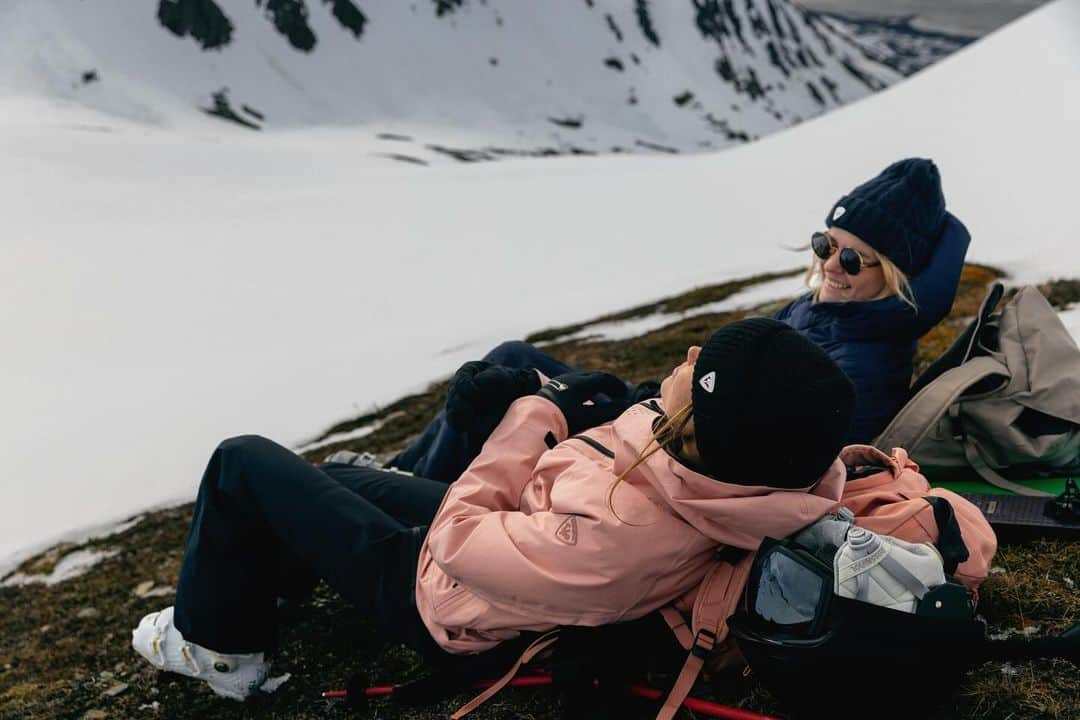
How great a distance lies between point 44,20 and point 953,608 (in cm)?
11992

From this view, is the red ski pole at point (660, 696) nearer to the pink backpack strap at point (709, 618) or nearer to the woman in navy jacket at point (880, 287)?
the pink backpack strap at point (709, 618)

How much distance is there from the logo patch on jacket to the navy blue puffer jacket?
8.49ft

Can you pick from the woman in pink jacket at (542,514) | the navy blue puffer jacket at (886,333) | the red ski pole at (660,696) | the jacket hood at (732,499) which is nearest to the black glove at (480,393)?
the woman in pink jacket at (542,514)

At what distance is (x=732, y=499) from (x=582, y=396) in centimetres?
133

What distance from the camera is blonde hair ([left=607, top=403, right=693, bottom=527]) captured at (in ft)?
9.19

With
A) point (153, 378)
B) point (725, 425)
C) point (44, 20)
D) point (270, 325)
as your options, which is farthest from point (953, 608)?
point (44, 20)

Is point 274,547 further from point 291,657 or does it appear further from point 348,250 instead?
point 348,250

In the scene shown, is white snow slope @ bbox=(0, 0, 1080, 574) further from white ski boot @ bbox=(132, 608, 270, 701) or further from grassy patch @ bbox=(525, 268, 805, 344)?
white ski boot @ bbox=(132, 608, 270, 701)

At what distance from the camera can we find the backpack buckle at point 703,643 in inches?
117

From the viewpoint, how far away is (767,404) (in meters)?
2.57

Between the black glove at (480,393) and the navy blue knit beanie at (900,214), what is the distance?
2.59m

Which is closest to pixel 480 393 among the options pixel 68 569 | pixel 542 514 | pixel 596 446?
pixel 596 446

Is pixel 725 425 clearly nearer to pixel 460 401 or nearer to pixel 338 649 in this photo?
pixel 460 401

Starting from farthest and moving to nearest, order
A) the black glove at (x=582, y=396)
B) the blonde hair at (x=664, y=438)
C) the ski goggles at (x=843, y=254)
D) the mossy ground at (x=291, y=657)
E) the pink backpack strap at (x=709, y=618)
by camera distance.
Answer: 1. the ski goggles at (x=843, y=254)
2. the black glove at (x=582, y=396)
3. the mossy ground at (x=291, y=657)
4. the pink backpack strap at (x=709, y=618)
5. the blonde hair at (x=664, y=438)
